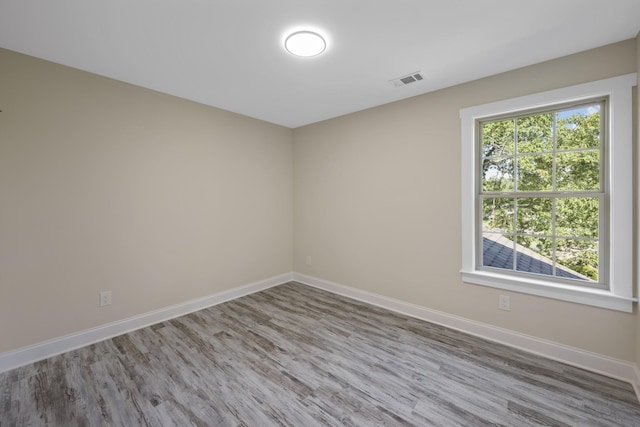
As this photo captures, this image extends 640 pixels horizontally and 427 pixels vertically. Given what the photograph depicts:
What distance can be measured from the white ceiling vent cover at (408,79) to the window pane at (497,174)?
105 centimetres

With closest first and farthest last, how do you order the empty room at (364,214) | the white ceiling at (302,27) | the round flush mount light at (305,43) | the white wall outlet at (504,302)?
the white ceiling at (302,27)
the empty room at (364,214)
the round flush mount light at (305,43)
the white wall outlet at (504,302)

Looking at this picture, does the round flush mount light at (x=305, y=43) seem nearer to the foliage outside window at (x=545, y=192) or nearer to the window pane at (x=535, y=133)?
the foliage outside window at (x=545, y=192)

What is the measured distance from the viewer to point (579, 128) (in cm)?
222

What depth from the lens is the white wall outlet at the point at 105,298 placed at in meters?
2.57

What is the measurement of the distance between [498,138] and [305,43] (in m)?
2.01

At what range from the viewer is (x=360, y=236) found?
11.8ft

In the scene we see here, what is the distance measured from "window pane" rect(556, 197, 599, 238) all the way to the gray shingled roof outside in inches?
11.2

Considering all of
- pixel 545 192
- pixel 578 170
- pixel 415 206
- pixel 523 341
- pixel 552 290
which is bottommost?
pixel 523 341

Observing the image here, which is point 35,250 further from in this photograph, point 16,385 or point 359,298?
point 359,298

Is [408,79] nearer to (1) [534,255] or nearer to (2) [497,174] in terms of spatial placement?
(2) [497,174]

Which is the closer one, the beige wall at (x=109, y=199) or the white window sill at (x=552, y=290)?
the white window sill at (x=552, y=290)

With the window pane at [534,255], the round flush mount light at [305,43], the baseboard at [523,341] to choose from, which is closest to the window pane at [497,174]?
the window pane at [534,255]

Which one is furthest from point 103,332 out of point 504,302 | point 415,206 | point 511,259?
point 511,259

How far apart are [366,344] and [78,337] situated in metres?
2.61
